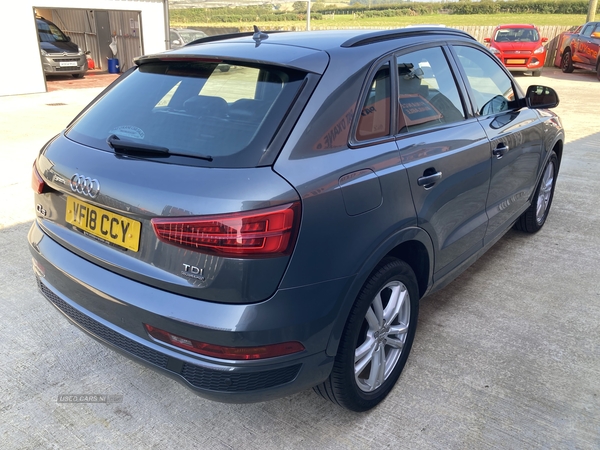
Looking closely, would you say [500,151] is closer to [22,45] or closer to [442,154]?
[442,154]

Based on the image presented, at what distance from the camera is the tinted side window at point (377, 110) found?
2283 millimetres

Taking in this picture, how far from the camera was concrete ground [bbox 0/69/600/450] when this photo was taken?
235 centimetres

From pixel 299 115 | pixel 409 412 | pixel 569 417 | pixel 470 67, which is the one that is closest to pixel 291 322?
pixel 299 115

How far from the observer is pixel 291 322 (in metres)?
1.92

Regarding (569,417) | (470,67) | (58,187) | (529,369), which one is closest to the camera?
(58,187)

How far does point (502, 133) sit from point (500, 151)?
145mm

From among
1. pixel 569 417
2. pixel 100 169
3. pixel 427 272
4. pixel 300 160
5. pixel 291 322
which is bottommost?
pixel 569 417

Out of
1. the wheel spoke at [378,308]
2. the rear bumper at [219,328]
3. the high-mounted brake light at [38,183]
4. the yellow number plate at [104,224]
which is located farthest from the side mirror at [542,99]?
the high-mounted brake light at [38,183]

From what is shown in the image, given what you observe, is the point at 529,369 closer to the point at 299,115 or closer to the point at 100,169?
the point at 299,115

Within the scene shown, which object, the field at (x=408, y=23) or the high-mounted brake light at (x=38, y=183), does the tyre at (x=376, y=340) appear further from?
the field at (x=408, y=23)

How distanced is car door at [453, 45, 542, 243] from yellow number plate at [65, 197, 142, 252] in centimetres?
223

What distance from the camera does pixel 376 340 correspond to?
95.7 inches

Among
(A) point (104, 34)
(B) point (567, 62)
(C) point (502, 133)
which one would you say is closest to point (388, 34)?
(C) point (502, 133)

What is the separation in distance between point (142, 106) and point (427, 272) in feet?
5.49
